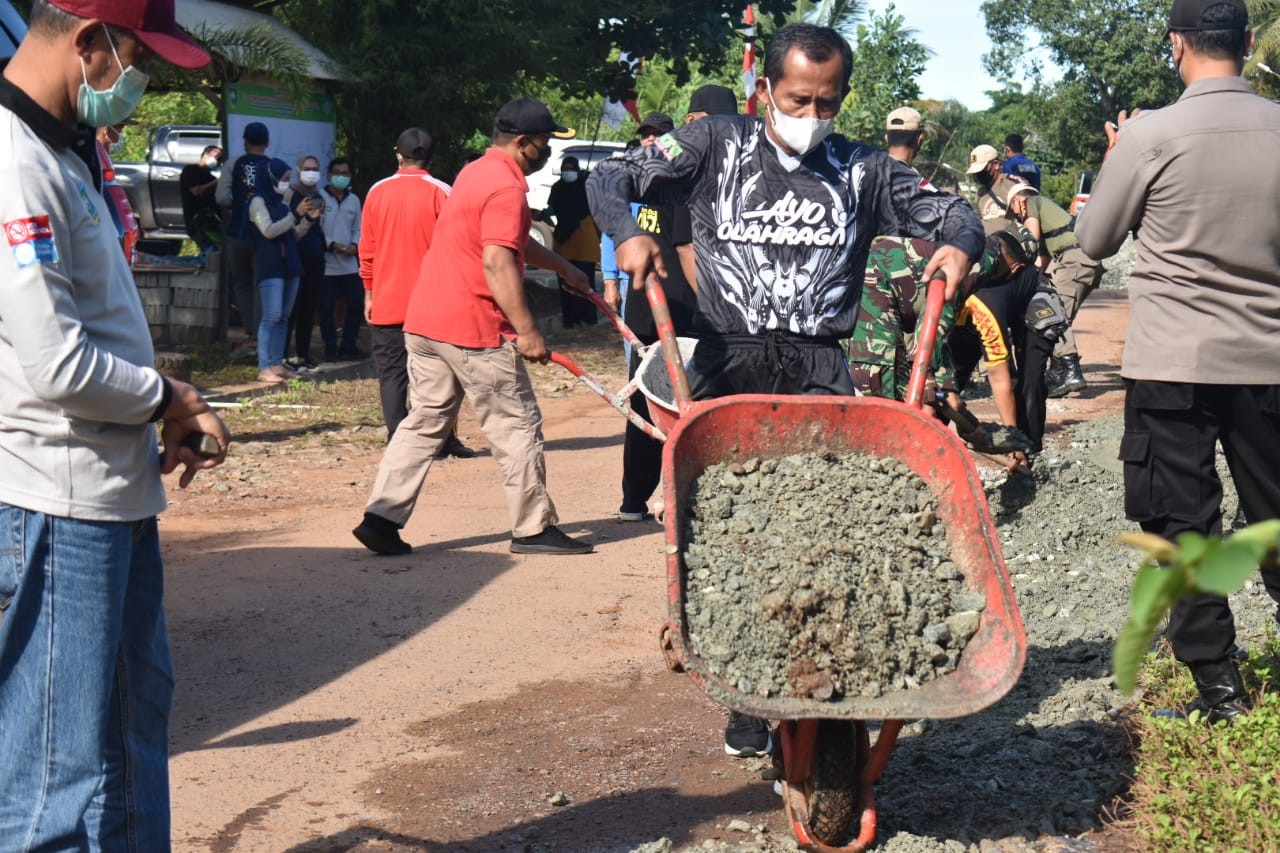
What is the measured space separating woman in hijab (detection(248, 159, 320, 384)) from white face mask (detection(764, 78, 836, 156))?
27.5 ft

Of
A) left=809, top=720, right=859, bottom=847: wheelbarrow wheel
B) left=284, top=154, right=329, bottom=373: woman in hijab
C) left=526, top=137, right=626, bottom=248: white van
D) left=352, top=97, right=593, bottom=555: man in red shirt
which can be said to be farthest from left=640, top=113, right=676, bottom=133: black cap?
left=809, top=720, right=859, bottom=847: wheelbarrow wheel

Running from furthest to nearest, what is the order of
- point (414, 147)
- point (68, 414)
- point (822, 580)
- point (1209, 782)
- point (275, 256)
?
point (275, 256), point (414, 147), point (1209, 782), point (822, 580), point (68, 414)

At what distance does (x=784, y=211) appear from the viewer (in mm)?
4297

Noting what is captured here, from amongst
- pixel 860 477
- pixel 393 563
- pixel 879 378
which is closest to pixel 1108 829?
pixel 860 477

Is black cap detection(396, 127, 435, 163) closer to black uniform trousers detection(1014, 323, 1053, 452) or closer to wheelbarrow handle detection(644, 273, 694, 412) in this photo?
black uniform trousers detection(1014, 323, 1053, 452)

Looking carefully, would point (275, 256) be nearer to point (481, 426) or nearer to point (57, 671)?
point (481, 426)

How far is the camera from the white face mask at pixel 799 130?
13.9 ft

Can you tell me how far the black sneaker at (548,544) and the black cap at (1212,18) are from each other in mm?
4023

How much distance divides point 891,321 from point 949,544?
3631 mm

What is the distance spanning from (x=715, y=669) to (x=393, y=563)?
12.8ft

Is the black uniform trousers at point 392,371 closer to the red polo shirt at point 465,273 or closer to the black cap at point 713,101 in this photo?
the red polo shirt at point 465,273

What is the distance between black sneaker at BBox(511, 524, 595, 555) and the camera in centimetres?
729

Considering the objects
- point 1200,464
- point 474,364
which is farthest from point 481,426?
point 1200,464

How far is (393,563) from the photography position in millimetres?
7125
